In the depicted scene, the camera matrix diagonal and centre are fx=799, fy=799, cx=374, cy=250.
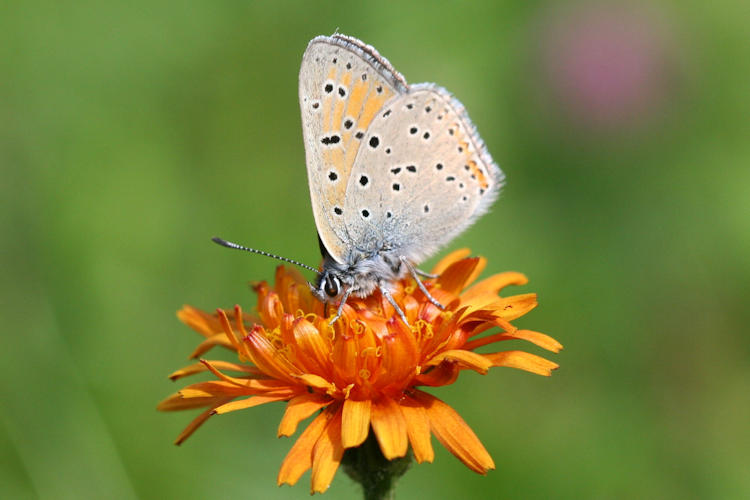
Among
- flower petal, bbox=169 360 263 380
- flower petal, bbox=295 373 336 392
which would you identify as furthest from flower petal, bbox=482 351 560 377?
flower petal, bbox=169 360 263 380

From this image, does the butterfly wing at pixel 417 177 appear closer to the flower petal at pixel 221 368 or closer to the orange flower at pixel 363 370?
the orange flower at pixel 363 370

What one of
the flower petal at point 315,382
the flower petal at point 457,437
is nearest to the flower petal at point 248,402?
the flower petal at point 315,382

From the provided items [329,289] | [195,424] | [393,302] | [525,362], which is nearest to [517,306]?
[525,362]

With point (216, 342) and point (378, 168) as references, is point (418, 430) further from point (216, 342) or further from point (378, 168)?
point (378, 168)

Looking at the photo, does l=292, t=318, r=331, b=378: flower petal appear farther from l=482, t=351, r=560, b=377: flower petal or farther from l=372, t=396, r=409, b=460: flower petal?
l=482, t=351, r=560, b=377: flower petal

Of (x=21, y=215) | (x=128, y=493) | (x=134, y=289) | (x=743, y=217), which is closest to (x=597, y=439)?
(x=743, y=217)
